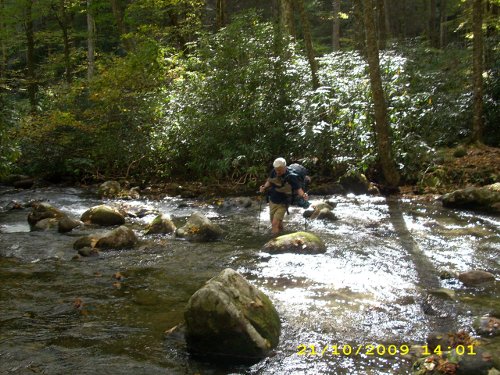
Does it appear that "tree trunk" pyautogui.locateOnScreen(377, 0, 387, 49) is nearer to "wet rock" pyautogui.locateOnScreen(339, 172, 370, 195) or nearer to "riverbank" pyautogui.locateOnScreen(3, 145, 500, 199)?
"riverbank" pyautogui.locateOnScreen(3, 145, 500, 199)

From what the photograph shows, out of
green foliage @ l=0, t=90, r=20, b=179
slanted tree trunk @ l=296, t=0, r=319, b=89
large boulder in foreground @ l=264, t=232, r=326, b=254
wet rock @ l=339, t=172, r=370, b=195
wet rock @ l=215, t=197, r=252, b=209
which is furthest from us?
slanted tree trunk @ l=296, t=0, r=319, b=89

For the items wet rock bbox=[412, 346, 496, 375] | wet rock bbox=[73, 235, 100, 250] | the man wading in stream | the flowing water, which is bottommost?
the flowing water

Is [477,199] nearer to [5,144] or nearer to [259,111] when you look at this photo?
[259,111]

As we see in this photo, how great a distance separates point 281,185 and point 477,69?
7774mm

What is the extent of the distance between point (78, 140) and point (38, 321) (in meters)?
12.5

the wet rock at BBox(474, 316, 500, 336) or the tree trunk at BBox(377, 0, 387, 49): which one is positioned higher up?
the tree trunk at BBox(377, 0, 387, 49)

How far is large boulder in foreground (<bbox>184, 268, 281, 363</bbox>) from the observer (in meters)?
4.81

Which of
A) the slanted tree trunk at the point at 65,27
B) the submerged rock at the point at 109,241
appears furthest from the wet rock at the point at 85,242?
the slanted tree trunk at the point at 65,27

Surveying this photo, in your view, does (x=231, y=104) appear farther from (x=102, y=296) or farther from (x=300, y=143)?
(x=102, y=296)

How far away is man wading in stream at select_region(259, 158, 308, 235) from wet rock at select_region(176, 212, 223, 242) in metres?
1.21

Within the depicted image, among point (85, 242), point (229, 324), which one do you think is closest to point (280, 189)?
point (85, 242)

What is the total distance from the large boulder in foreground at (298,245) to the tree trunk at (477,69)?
7954mm

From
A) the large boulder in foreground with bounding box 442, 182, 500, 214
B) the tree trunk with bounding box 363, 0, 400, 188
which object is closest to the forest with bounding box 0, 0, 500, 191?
the tree trunk with bounding box 363, 0, 400, 188

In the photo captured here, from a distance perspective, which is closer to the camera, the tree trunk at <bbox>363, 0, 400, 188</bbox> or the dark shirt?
the dark shirt
